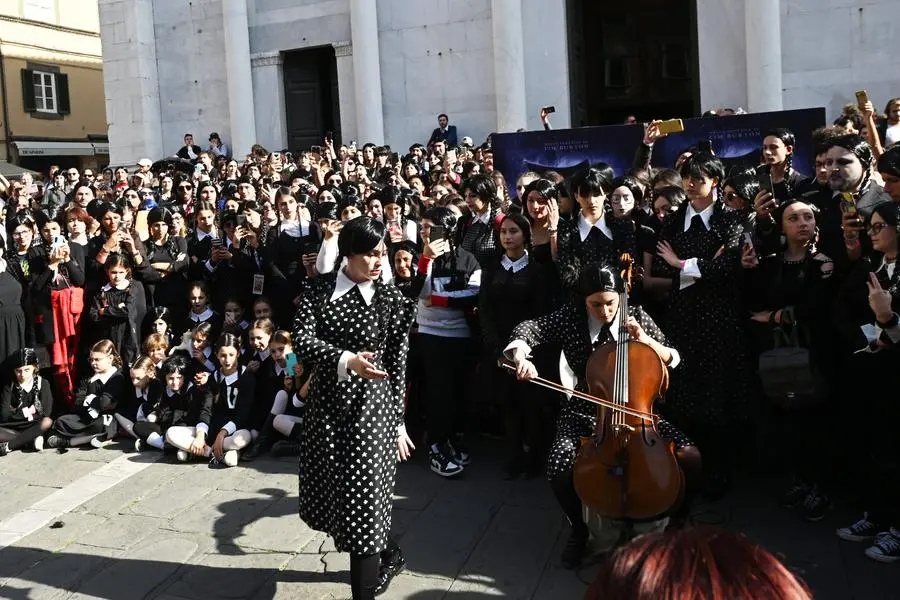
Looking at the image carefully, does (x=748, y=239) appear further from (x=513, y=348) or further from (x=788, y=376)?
(x=513, y=348)

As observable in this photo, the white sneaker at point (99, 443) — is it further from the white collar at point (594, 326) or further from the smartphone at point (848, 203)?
the smartphone at point (848, 203)

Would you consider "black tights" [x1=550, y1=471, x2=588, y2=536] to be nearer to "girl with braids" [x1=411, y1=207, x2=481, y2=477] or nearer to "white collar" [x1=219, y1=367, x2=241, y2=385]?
"girl with braids" [x1=411, y1=207, x2=481, y2=477]

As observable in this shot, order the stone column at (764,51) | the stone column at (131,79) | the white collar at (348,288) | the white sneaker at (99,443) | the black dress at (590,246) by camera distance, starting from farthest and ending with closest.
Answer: the stone column at (131,79) < the stone column at (764,51) < the white sneaker at (99,443) < the black dress at (590,246) < the white collar at (348,288)

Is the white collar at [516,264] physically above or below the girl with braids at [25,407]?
above

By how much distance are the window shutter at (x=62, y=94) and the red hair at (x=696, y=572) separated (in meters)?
36.1

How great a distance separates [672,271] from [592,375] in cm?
137

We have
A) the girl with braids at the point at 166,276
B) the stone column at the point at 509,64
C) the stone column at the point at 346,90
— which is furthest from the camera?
the stone column at the point at 346,90

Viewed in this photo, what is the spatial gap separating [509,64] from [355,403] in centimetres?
1468

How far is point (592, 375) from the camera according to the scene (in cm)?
421

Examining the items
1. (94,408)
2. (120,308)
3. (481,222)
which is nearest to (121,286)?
Answer: (120,308)

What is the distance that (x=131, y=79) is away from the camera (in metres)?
22.2

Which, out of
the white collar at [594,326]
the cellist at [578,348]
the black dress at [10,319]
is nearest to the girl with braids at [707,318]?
the cellist at [578,348]

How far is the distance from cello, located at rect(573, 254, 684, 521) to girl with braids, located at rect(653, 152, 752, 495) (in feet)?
3.58

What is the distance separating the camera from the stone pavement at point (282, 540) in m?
4.54
